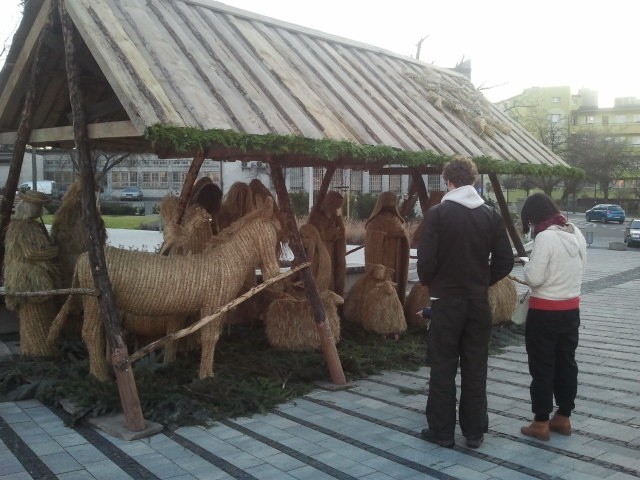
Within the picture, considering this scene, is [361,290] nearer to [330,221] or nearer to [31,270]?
[330,221]

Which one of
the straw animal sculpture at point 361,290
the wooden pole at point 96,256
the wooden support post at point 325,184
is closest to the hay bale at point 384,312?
the straw animal sculpture at point 361,290

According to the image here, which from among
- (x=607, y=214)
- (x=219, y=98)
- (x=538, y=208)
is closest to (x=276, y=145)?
(x=219, y=98)

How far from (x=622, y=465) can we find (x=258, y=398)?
2.77m

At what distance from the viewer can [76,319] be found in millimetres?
6781

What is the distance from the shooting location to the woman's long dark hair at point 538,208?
15.5 ft

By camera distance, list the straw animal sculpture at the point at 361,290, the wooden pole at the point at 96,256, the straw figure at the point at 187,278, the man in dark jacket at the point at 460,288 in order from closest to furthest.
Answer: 1. the man in dark jacket at the point at 460,288
2. the wooden pole at the point at 96,256
3. the straw figure at the point at 187,278
4. the straw animal sculpture at the point at 361,290

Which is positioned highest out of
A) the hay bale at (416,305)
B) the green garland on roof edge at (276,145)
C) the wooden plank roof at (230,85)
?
the wooden plank roof at (230,85)

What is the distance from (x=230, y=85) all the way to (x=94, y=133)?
→ 1.19m

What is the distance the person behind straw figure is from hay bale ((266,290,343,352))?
2.40m

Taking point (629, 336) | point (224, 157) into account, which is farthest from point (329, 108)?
point (629, 336)

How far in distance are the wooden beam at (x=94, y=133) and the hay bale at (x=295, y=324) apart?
8.12ft

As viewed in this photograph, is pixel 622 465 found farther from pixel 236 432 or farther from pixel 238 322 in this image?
pixel 238 322

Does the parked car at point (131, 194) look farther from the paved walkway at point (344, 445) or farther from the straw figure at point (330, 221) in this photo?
the paved walkway at point (344, 445)

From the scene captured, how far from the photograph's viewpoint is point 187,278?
17.8ft
